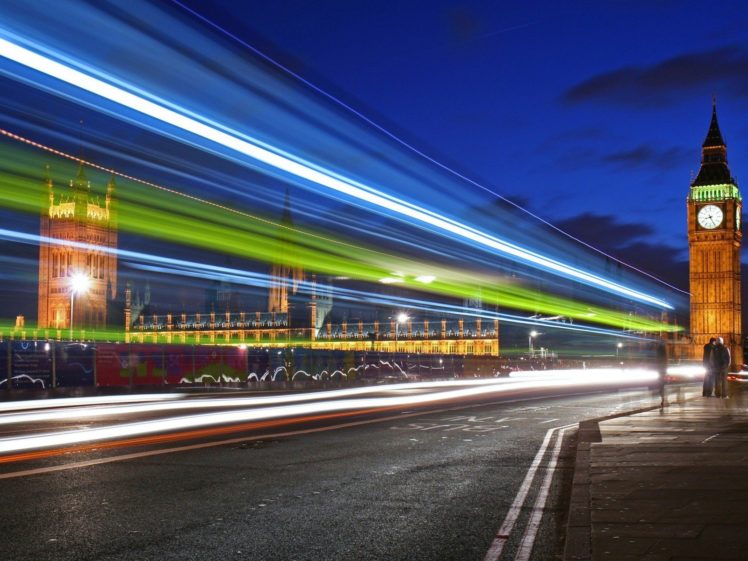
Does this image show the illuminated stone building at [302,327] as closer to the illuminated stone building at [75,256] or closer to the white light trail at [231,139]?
the illuminated stone building at [75,256]

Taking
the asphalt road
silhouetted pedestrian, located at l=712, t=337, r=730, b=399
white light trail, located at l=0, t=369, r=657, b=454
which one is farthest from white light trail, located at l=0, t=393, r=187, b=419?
silhouetted pedestrian, located at l=712, t=337, r=730, b=399

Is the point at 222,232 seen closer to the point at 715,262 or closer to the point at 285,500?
the point at 285,500

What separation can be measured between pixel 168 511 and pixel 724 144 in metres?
148

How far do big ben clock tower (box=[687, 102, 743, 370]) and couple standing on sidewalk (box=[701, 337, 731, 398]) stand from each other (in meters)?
104

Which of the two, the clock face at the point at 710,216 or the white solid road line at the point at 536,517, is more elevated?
the clock face at the point at 710,216

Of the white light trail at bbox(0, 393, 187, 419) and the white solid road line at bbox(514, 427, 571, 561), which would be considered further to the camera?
the white light trail at bbox(0, 393, 187, 419)

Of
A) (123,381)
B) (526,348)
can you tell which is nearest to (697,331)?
(526,348)

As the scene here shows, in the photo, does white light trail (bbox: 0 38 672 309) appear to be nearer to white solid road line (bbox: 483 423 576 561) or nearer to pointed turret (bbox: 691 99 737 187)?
A: white solid road line (bbox: 483 423 576 561)

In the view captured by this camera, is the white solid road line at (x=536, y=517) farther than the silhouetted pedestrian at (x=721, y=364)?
No

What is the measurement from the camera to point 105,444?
45.6 feet

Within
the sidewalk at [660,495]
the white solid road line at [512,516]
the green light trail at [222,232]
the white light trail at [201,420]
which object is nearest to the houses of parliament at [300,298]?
the green light trail at [222,232]

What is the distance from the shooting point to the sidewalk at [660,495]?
611 centimetres

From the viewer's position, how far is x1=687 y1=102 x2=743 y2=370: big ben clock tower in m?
126

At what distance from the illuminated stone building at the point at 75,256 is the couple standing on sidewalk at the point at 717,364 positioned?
412ft
